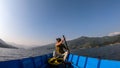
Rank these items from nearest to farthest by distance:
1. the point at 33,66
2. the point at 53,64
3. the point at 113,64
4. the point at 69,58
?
the point at 113,64, the point at 33,66, the point at 53,64, the point at 69,58

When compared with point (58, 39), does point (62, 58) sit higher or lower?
lower

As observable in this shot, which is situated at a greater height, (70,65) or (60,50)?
(60,50)

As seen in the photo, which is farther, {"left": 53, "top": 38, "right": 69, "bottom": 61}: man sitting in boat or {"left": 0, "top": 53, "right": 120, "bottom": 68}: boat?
{"left": 53, "top": 38, "right": 69, "bottom": 61}: man sitting in boat

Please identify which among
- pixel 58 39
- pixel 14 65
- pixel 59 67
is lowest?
pixel 59 67

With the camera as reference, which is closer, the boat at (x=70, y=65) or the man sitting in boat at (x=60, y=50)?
the boat at (x=70, y=65)

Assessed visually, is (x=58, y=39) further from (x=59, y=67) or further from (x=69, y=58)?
(x=69, y=58)

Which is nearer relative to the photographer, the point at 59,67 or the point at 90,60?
the point at 90,60

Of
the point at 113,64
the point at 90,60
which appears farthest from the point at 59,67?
the point at 113,64

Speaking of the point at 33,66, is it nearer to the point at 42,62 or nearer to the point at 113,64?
the point at 42,62

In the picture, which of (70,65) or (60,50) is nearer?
(70,65)

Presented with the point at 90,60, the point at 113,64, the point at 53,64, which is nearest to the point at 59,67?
the point at 53,64

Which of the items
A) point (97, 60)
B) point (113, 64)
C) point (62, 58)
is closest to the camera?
point (113, 64)
